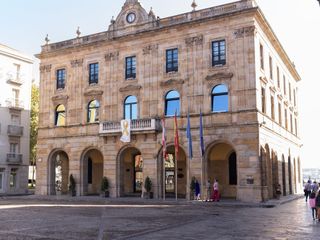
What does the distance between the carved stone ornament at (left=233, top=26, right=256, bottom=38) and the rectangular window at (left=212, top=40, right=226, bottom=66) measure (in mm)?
1274

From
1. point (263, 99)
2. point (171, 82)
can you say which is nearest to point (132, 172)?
point (171, 82)

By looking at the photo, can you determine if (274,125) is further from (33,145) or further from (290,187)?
(33,145)

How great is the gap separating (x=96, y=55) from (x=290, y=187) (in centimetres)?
2433

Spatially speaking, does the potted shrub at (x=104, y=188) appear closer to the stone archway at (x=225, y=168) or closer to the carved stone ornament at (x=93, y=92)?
the carved stone ornament at (x=93, y=92)

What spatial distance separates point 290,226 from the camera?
1802cm

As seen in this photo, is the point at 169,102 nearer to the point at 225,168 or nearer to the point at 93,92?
the point at 225,168

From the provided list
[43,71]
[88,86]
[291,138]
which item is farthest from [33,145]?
[291,138]

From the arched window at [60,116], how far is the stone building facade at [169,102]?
4.1 inches

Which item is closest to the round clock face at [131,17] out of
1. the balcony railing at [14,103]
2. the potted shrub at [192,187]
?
the potted shrub at [192,187]

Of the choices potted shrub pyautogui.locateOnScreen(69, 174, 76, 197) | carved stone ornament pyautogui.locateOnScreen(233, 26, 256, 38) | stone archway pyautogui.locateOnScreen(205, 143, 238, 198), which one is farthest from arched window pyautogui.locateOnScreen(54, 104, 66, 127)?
carved stone ornament pyautogui.locateOnScreen(233, 26, 256, 38)

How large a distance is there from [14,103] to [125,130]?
20.4m

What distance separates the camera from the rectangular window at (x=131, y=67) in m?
38.2

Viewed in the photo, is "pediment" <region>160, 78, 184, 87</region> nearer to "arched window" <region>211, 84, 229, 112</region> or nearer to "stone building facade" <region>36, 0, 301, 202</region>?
"stone building facade" <region>36, 0, 301, 202</region>

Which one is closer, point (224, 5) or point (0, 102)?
point (224, 5)
